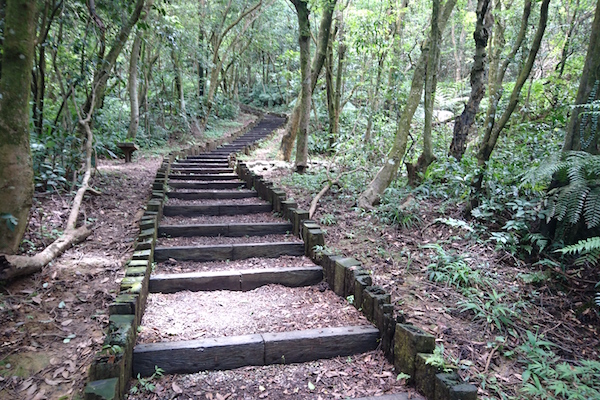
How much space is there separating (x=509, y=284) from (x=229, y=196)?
5.14 meters

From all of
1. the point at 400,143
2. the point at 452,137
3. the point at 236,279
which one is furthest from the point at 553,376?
the point at 452,137

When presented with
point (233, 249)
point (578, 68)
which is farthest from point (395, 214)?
point (578, 68)

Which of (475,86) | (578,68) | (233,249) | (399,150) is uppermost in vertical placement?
(578,68)

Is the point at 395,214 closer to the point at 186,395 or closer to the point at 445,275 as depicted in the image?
the point at 445,275

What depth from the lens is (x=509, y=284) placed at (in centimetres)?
368

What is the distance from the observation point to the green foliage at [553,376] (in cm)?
248

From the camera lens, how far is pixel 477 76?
20.5 ft

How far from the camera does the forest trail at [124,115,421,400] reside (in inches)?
116

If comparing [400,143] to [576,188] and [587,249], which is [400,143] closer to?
[576,188]

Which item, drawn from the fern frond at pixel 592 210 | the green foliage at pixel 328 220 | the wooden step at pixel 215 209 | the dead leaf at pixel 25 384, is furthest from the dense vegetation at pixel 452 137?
the dead leaf at pixel 25 384

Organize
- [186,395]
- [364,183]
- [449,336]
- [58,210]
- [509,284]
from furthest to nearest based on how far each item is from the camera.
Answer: [364,183]
[58,210]
[509,284]
[449,336]
[186,395]

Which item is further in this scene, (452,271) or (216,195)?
(216,195)

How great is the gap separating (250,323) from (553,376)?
237 cm

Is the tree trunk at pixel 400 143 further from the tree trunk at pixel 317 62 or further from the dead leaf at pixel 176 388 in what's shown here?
the dead leaf at pixel 176 388
